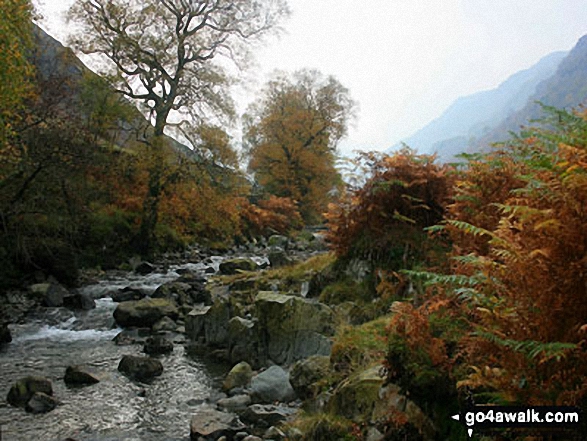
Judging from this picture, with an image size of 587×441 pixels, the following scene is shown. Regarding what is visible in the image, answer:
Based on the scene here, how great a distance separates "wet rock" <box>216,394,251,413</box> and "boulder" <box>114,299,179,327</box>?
4.85 meters

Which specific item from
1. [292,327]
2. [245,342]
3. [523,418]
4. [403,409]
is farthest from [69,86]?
[523,418]

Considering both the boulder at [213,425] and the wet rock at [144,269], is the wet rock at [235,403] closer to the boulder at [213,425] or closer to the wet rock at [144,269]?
the boulder at [213,425]

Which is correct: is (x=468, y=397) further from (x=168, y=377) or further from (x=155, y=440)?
(x=168, y=377)

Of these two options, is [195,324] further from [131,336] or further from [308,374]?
[308,374]

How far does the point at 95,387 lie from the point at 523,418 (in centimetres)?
647

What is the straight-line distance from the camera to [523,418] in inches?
99.2

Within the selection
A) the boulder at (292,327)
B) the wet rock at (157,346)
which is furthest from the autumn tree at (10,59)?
the boulder at (292,327)

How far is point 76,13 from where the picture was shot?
19.0 metres

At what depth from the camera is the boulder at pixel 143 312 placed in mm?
10500

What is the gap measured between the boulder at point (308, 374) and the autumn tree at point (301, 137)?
29.9 meters

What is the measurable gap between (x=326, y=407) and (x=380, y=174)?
171 inches

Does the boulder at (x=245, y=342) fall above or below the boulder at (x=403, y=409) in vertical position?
below

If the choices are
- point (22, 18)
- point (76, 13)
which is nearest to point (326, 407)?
point (22, 18)

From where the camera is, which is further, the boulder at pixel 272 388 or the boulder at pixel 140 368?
the boulder at pixel 140 368
